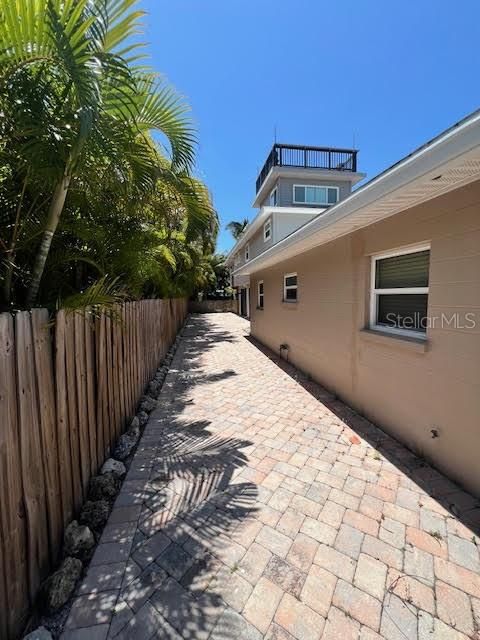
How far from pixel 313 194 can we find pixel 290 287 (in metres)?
9.50

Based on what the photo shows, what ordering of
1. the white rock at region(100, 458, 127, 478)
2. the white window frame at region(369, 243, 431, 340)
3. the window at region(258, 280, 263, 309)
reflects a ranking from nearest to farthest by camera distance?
1. the white rock at region(100, 458, 127, 478)
2. the white window frame at region(369, 243, 431, 340)
3. the window at region(258, 280, 263, 309)

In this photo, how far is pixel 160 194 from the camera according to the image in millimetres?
3463

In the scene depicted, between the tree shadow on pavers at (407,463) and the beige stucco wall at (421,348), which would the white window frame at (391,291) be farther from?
the tree shadow on pavers at (407,463)

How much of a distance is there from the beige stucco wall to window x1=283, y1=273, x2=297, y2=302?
5.66 ft

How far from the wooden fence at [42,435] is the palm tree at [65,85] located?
640 millimetres

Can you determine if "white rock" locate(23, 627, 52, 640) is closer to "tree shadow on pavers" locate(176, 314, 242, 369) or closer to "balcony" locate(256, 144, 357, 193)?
"tree shadow on pavers" locate(176, 314, 242, 369)

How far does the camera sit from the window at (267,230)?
1219 cm

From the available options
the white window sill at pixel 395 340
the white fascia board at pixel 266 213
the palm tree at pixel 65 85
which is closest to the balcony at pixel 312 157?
the white fascia board at pixel 266 213

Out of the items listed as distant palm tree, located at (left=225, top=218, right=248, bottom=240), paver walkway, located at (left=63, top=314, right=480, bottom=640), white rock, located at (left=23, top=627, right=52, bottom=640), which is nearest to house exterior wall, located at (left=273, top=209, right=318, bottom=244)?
paver walkway, located at (left=63, top=314, right=480, bottom=640)

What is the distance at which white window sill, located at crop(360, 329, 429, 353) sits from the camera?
123 inches

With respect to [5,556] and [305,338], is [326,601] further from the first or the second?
[305,338]

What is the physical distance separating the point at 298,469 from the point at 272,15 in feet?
26.3

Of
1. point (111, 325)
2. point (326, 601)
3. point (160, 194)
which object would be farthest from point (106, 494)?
point (160, 194)

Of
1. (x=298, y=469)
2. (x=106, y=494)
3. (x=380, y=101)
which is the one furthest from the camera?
(x=380, y=101)
